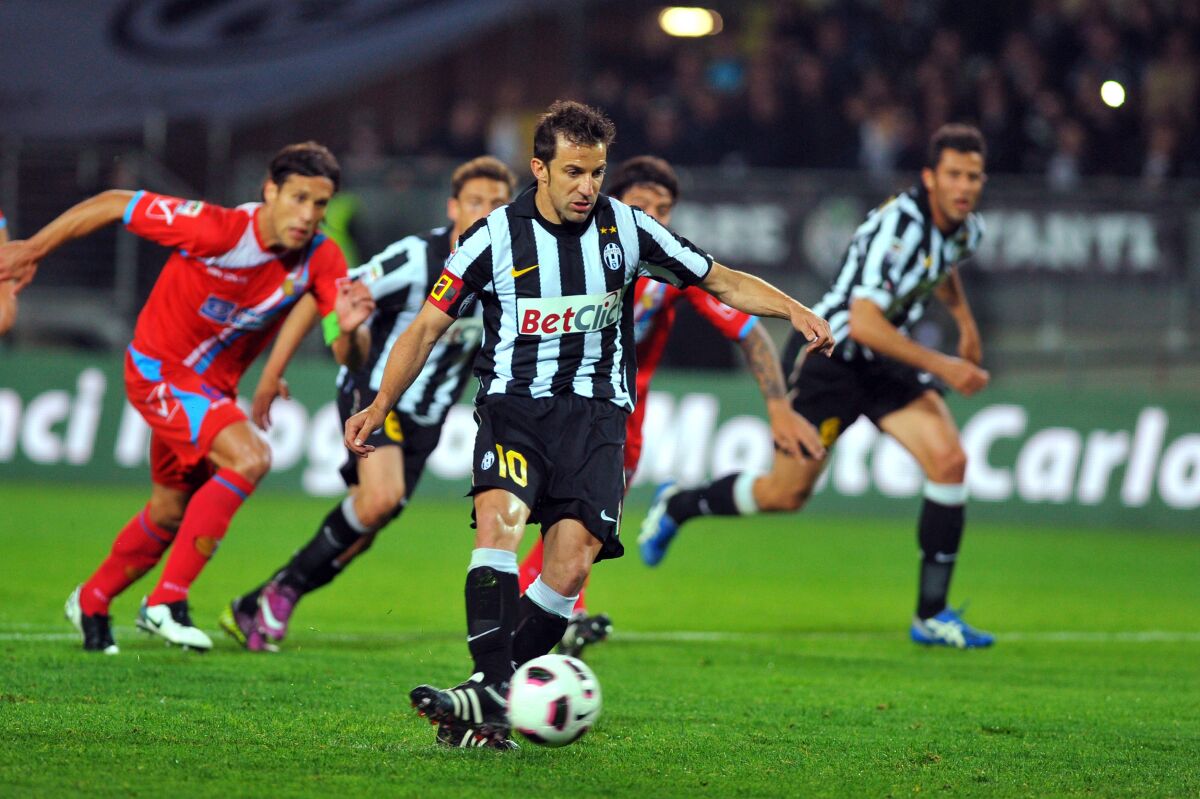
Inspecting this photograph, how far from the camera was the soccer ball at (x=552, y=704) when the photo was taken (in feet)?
15.7

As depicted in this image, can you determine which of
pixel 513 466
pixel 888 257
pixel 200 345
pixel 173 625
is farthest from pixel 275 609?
pixel 888 257

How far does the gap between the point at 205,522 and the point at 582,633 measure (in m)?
1.73

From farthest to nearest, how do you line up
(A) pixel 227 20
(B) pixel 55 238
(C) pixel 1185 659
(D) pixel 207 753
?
(A) pixel 227 20 → (C) pixel 1185 659 → (B) pixel 55 238 → (D) pixel 207 753

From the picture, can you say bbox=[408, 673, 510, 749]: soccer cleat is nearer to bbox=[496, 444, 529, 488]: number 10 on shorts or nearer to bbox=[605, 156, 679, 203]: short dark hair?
bbox=[496, 444, 529, 488]: number 10 on shorts

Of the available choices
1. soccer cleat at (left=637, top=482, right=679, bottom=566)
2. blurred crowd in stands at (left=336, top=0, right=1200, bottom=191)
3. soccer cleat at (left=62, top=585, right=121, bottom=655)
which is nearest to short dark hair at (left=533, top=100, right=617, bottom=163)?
soccer cleat at (left=62, top=585, right=121, bottom=655)

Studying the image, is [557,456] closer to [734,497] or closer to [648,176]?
[648,176]

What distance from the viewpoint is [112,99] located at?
18.7 m

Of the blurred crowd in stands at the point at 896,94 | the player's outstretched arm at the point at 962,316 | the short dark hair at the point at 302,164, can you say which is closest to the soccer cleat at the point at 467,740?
the short dark hair at the point at 302,164

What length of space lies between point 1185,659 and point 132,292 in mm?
11212

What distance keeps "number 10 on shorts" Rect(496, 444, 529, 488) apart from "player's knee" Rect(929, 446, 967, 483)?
136 inches

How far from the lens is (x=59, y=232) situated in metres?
6.41

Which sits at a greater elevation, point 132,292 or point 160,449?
point 132,292

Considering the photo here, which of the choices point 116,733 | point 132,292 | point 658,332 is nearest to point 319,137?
point 132,292

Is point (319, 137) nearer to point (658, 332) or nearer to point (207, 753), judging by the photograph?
point (658, 332)
